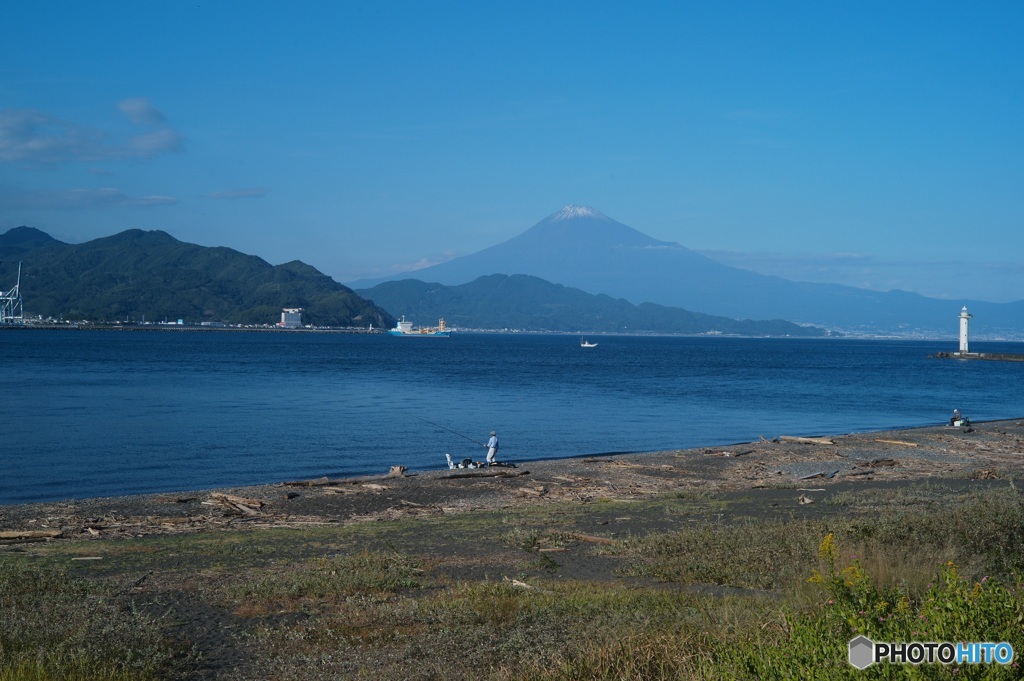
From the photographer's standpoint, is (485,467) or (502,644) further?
(485,467)

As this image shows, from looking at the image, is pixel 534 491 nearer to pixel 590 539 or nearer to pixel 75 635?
pixel 590 539

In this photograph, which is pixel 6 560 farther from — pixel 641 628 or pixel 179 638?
pixel 641 628

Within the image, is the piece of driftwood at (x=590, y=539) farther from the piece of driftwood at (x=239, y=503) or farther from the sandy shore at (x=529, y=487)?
the piece of driftwood at (x=239, y=503)

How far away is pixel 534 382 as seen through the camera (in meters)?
69.9

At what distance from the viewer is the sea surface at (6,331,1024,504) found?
1031 inches

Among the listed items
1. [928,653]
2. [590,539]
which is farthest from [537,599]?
[928,653]

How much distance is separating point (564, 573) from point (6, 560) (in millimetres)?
7559

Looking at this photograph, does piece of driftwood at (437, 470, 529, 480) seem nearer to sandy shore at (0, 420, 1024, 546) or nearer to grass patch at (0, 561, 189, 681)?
sandy shore at (0, 420, 1024, 546)

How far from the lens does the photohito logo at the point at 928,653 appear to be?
4042mm

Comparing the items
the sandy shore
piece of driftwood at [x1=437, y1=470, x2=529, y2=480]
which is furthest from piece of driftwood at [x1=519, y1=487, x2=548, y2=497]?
piece of driftwood at [x1=437, y1=470, x2=529, y2=480]

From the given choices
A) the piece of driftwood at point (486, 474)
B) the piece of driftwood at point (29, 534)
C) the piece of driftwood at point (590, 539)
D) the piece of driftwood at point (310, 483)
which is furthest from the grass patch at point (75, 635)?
the piece of driftwood at point (486, 474)

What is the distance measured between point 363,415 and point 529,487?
22.0m

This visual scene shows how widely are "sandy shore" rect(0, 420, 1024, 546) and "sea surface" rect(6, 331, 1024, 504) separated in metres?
3.63

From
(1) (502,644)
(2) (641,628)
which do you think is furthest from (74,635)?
(2) (641,628)
